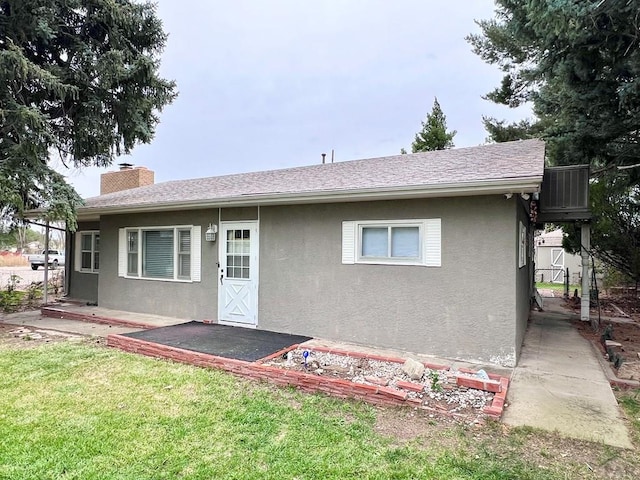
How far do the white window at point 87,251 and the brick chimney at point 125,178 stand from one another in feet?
11.4

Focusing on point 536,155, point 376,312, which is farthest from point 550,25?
point 376,312

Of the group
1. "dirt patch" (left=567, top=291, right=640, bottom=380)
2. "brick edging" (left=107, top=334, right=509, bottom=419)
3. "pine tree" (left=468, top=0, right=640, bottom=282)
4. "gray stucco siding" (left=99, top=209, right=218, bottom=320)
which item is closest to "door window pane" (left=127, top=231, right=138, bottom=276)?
"gray stucco siding" (left=99, top=209, right=218, bottom=320)

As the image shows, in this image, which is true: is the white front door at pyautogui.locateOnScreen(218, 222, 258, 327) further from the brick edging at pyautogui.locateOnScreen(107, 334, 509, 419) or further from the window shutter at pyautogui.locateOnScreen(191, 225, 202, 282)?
the brick edging at pyautogui.locateOnScreen(107, 334, 509, 419)

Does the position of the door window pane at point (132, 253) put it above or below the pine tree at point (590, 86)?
below

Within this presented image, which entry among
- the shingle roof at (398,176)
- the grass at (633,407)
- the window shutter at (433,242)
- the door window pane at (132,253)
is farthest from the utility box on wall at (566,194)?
the door window pane at (132,253)

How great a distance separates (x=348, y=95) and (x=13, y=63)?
17736mm

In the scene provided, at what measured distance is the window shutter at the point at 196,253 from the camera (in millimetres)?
8391

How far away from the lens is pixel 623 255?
1334cm

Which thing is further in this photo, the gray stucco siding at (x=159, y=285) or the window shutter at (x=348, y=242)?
the gray stucco siding at (x=159, y=285)

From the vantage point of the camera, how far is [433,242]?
601 cm

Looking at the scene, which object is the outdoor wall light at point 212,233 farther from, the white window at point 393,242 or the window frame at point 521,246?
the window frame at point 521,246

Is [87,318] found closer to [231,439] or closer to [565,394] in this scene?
[231,439]

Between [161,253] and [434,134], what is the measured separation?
21818mm

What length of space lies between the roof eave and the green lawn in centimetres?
296
